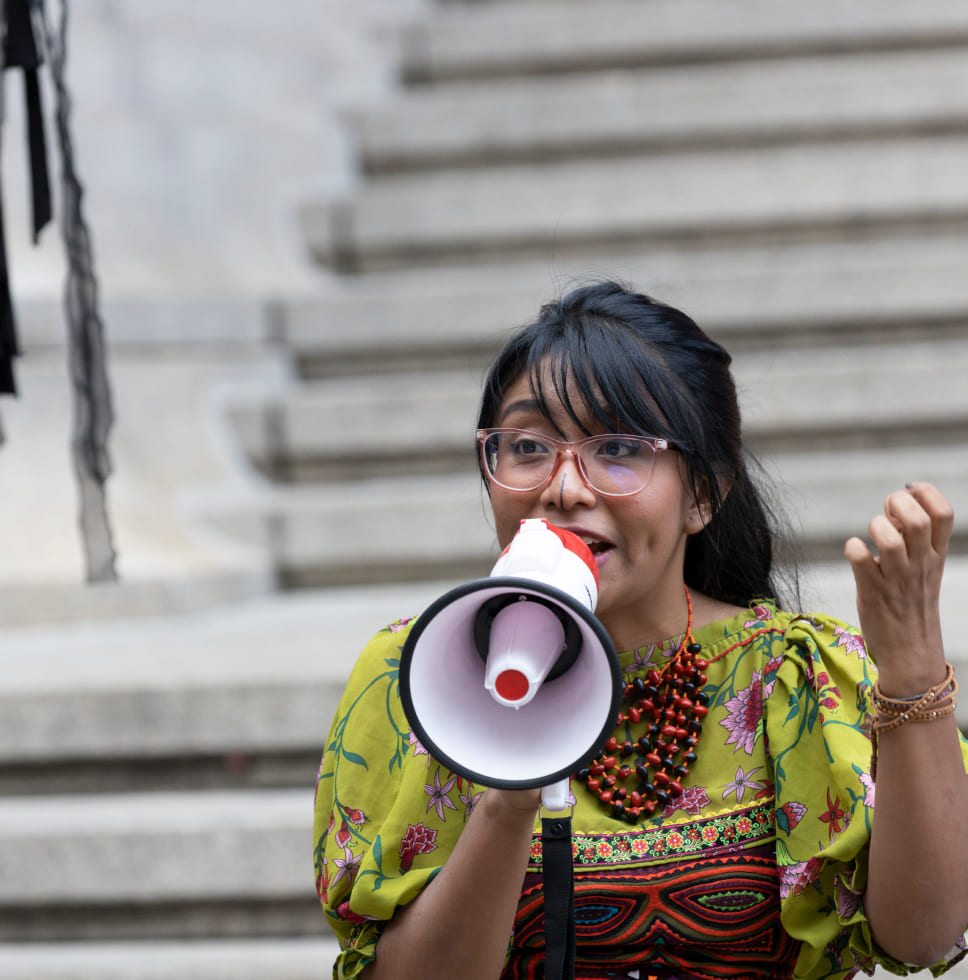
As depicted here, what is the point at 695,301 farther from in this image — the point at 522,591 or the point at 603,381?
the point at 522,591

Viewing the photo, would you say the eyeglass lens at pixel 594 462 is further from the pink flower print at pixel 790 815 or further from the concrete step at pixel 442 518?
the concrete step at pixel 442 518

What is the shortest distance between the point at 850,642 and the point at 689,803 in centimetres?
28

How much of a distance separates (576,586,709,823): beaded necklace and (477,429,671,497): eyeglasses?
0.26 meters

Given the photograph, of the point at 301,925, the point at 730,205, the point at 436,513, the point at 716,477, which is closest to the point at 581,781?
the point at 716,477

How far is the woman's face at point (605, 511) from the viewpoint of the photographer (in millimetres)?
1334

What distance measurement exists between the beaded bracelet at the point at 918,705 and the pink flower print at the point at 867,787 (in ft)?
0.55

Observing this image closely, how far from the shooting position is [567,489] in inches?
52.0

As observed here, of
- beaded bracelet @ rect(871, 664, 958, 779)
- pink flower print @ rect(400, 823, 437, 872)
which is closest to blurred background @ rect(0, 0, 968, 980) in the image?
pink flower print @ rect(400, 823, 437, 872)

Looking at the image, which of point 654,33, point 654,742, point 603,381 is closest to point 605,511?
point 603,381

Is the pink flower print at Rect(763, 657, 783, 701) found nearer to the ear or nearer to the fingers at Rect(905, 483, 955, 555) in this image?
the ear

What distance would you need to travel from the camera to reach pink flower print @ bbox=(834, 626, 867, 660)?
4.75ft

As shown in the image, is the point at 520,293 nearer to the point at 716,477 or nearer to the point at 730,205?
the point at 730,205

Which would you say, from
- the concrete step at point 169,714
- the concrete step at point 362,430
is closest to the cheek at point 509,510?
the concrete step at point 169,714

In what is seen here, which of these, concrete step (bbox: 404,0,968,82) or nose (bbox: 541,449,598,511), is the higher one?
concrete step (bbox: 404,0,968,82)
